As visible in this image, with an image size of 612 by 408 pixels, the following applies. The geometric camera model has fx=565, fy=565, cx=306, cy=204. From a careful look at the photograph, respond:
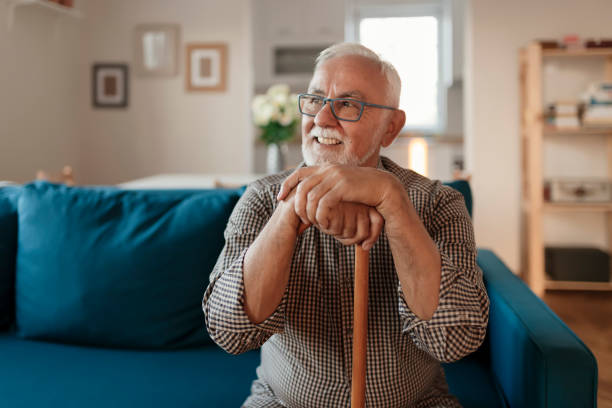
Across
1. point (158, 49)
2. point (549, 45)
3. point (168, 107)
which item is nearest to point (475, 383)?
point (549, 45)

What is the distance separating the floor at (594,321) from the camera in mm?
2440

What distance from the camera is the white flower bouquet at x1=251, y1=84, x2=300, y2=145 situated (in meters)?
3.50

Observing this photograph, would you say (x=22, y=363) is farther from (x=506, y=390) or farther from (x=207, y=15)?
(x=207, y=15)

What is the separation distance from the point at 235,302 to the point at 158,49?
440cm

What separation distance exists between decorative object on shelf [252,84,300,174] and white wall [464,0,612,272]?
171cm

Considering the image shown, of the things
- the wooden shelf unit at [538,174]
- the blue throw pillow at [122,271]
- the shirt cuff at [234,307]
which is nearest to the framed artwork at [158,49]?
the wooden shelf unit at [538,174]

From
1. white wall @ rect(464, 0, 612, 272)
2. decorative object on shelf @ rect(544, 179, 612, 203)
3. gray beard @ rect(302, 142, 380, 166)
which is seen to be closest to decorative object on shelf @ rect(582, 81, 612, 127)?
decorative object on shelf @ rect(544, 179, 612, 203)

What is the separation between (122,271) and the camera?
149 cm

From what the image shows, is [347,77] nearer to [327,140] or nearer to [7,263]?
[327,140]

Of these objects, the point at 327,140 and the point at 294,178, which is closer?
the point at 294,178

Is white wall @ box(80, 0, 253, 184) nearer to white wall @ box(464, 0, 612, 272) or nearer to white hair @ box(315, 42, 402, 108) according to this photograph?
white wall @ box(464, 0, 612, 272)

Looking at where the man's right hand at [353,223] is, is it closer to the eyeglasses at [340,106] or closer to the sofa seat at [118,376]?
the eyeglasses at [340,106]

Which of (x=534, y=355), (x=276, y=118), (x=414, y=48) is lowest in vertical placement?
(x=534, y=355)

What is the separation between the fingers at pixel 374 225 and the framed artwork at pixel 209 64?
428 cm
